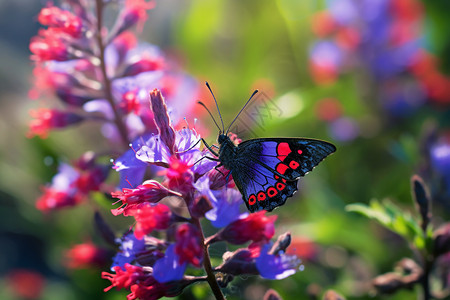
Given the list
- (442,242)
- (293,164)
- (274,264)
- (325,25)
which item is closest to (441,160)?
(442,242)

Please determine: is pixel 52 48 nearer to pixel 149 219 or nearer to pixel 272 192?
pixel 149 219

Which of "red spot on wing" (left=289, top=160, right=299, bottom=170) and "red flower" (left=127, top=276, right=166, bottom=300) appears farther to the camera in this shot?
"red spot on wing" (left=289, top=160, right=299, bottom=170)

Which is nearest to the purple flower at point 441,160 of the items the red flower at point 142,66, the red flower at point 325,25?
the red flower at point 142,66

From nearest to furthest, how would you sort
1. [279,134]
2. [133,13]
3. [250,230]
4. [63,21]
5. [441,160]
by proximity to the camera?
[250,230] → [63,21] → [133,13] → [441,160] → [279,134]

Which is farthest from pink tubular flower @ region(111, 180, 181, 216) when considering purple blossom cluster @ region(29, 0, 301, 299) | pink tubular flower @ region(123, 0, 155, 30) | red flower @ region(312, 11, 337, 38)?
red flower @ region(312, 11, 337, 38)

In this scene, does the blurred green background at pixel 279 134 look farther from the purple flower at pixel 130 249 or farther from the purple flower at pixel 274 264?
the purple flower at pixel 130 249

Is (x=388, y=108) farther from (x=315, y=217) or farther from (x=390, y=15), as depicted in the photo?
(x=315, y=217)

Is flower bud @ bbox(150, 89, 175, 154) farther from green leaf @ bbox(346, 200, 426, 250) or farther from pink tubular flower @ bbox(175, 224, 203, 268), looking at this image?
green leaf @ bbox(346, 200, 426, 250)

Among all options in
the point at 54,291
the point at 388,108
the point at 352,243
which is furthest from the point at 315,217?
the point at 54,291
